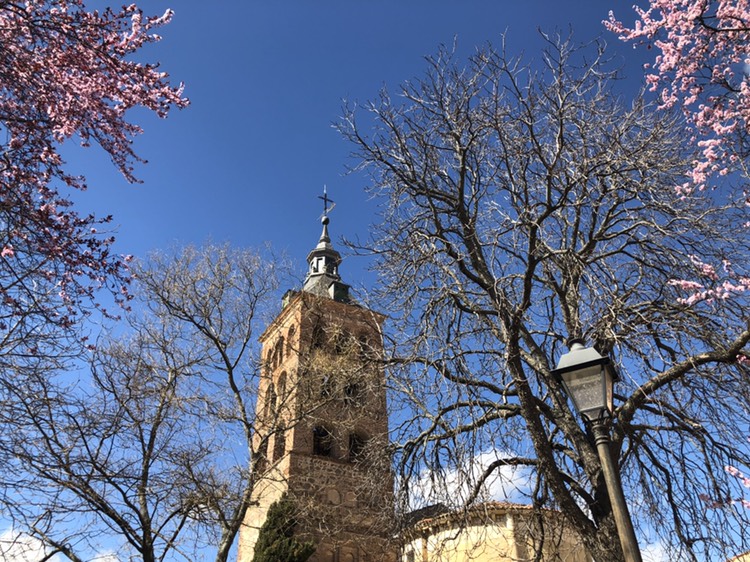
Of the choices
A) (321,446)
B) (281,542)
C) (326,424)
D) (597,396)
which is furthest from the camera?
(321,446)

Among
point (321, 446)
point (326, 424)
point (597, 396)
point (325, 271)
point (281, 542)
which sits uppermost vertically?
point (325, 271)

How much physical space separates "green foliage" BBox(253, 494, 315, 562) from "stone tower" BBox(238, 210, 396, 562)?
391 millimetres

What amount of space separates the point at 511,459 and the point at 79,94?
6824 mm

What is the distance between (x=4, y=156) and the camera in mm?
5480

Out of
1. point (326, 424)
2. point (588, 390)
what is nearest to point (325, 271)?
point (326, 424)

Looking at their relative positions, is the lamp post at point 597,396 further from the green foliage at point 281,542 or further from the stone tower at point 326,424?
the green foliage at point 281,542

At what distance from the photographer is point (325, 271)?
103 feet

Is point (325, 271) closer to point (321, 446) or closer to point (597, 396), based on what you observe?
point (321, 446)

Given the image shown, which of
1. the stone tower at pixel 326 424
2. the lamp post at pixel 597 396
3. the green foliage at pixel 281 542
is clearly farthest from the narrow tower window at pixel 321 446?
the lamp post at pixel 597 396

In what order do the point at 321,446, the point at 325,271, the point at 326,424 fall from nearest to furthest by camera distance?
the point at 326,424 → the point at 321,446 → the point at 325,271

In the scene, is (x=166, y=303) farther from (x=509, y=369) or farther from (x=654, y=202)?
(x=654, y=202)

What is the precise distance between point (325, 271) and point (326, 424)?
367 inches

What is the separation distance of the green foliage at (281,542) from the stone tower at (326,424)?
1.28ft

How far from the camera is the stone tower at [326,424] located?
10031 millimetres
